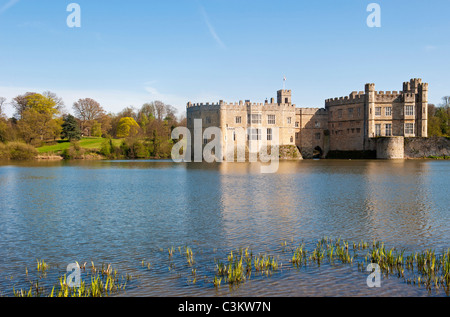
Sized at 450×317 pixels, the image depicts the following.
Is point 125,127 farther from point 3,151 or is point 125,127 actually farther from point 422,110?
point 422,110

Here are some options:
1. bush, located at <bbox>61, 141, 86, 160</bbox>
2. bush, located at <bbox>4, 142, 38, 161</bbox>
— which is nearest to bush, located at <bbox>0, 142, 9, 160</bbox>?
bush, located at <bbox>4, 142, 38, 161</bbox>

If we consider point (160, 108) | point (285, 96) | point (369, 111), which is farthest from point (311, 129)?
point (160, 108)

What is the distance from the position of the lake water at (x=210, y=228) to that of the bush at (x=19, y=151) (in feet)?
145

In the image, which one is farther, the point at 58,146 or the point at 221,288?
the point at 58,146

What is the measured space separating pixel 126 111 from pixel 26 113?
31.4m

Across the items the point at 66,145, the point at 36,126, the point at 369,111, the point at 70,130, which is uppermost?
the point at 369,111

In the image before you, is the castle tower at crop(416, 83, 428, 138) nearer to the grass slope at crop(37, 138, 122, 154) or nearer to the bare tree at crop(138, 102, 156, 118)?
the grass slope at crop(37, 138, 122, 154)

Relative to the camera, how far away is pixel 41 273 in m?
9.71

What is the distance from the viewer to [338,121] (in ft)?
212

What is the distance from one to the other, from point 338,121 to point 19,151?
159 ft

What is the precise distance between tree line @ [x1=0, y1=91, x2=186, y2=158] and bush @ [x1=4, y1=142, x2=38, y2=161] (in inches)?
97.2

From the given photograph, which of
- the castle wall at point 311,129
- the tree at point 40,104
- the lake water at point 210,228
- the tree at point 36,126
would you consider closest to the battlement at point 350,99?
the castle wall at point 311,129

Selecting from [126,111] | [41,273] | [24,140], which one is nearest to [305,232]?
[41,273]
